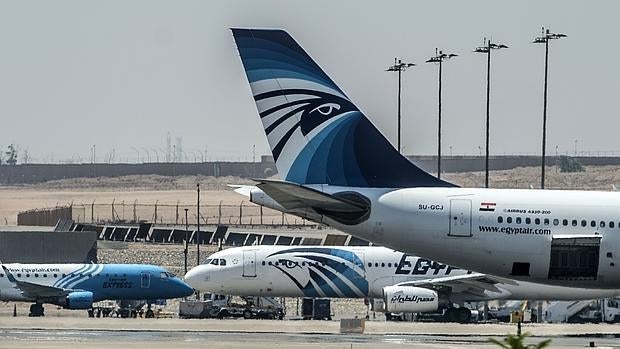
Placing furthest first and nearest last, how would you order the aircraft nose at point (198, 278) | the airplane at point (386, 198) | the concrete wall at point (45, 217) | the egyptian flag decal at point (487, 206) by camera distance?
the concrete wall at point (45, 217) → the aircraft nose at point (198, 278) → the egyptian flag decal at point (487, 206) → the airplane at point (386, 198)

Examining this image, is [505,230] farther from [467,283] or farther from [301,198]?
[467,283]

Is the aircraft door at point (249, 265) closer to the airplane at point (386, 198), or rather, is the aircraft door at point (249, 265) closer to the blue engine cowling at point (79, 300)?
the blue engine cowling at point (79, 300)

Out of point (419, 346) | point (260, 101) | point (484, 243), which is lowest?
point (419, 346)

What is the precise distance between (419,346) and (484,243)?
14.7 feet

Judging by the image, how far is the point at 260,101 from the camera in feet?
164

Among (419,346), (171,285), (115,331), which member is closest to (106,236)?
(171,285)

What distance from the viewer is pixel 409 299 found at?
229 feet

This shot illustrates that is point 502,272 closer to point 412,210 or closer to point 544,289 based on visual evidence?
point 412,210

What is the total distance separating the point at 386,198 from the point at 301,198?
128 inches

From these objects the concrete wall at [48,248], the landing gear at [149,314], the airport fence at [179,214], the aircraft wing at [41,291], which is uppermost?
the airport fence at [179,214]

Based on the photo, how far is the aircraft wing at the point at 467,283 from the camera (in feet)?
228

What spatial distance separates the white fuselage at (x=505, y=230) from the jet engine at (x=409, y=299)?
18500mm

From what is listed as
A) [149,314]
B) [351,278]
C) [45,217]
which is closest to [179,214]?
[45,217]

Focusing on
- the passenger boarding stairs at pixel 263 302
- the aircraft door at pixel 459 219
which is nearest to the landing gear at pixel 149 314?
the passenger boarding stairs at pixel 263 302
